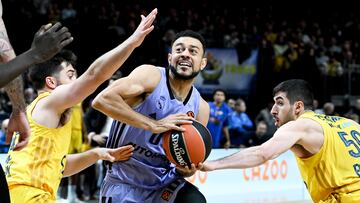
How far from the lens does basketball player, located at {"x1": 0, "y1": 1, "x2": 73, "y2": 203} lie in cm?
277

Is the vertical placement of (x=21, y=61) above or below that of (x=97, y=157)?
above

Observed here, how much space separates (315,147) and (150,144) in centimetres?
108

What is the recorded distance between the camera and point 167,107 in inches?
177

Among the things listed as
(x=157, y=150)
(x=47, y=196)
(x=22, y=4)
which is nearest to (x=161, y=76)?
(x=157, y=150)

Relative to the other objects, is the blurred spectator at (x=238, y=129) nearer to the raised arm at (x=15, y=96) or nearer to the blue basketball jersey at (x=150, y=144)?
the blue basketball jersey at (x=150, y=144)

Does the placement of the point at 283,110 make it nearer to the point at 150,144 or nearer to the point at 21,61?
the point at 150,144

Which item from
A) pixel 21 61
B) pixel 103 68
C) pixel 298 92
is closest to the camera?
pixel 21 61

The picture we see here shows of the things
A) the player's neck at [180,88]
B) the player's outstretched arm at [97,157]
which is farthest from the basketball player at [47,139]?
the player's neck at [180,88]

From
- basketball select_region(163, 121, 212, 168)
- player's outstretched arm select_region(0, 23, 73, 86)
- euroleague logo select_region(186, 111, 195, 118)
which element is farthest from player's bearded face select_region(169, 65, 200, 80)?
player's outstretched arm select_region(0, 23, 73, 86)

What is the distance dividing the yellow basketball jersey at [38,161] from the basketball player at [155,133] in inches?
15.9

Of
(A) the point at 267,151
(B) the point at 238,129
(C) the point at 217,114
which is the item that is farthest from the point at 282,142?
(B) the point at 238,129

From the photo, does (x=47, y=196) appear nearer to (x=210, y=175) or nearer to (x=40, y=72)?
(x=40, y=72)

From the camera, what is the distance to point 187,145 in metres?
4.05

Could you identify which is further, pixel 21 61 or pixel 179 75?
pixel 179 75
